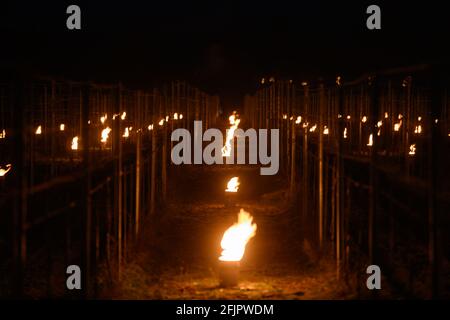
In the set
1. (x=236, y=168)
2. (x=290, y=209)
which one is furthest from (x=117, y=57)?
(x=290, y=209)

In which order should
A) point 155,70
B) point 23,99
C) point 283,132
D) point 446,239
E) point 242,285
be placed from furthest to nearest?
point 155,70 → point 283,132 → point 446,239 → point 242,285 → point 23,99

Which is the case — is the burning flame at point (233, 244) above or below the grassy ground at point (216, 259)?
above

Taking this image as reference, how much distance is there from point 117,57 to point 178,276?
153 ft

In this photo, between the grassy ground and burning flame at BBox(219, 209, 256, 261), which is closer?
the grassy ground

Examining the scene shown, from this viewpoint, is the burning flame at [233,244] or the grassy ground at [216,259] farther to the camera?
the burning flame at [233,244]

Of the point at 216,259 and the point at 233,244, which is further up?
the point at 233,244

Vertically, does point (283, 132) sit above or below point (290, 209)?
above

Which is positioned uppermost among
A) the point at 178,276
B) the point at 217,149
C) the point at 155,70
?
the point at 155,70

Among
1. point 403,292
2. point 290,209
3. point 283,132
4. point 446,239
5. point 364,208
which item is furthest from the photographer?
point 283,132

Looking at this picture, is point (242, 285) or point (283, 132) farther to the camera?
point (283, 132)

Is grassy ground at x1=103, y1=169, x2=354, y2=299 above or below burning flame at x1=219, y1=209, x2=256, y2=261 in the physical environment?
below

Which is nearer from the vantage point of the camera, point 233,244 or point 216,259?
point 233,244

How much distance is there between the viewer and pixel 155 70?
209ft
